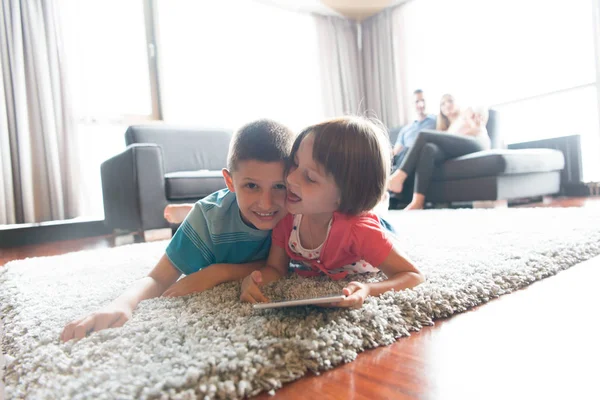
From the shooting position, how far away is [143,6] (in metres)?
3.70

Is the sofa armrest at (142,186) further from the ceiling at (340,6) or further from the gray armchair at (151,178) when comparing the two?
the ceiling at (340,6)

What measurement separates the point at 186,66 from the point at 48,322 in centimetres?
350

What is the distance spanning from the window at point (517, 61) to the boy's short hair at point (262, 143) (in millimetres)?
3089

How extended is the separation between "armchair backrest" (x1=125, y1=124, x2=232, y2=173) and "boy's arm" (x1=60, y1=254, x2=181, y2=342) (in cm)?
199

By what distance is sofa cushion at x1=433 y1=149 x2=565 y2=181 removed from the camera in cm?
259

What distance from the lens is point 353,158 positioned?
0.78 meters

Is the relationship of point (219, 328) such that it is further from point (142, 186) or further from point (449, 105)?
point (449, 105)

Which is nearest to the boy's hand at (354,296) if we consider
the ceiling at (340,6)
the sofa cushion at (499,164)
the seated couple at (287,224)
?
the seated couple at (287,224)

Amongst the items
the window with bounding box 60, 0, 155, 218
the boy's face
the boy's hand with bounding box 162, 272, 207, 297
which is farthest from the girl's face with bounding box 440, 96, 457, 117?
the boy's hand with bounding box 162, 272, 207, 297

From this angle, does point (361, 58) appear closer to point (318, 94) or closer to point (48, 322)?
point (318, 94)

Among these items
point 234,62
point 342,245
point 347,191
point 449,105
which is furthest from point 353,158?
point 234,62

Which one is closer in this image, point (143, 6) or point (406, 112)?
point (143, 6)

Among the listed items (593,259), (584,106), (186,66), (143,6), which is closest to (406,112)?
(584,106)

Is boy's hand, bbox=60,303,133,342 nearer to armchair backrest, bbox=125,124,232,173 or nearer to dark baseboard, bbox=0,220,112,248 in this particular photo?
armchair backrest, bbox=125,124,232,173
